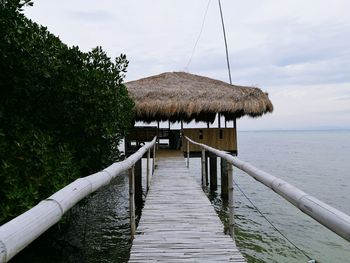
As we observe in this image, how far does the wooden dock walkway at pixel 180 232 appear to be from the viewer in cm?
281

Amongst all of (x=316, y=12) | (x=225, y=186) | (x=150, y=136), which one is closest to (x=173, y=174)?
(x=225, y=186)

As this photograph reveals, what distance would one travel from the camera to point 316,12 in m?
14.3

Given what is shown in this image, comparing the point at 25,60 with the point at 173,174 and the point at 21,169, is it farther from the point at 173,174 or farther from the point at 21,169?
the point at 173,174

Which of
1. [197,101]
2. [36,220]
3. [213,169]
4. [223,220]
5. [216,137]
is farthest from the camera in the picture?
[216,137]

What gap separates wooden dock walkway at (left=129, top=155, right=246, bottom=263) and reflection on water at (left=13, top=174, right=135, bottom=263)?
3.06 feet

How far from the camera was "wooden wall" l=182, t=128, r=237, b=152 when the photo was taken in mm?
11641

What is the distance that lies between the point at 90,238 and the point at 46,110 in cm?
284

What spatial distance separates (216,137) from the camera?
462 inches

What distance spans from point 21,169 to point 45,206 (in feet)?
7.24

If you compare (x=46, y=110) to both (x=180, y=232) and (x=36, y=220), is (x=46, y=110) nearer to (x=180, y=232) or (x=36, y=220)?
(x=180, y=232)

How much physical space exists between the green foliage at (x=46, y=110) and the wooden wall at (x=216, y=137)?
19.2ft

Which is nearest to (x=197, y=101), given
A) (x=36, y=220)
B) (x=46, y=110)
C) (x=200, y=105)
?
(x=200, y=105)

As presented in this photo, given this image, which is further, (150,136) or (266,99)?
(150,136)

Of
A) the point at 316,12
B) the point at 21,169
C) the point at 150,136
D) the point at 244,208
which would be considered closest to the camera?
the point at 21,169
